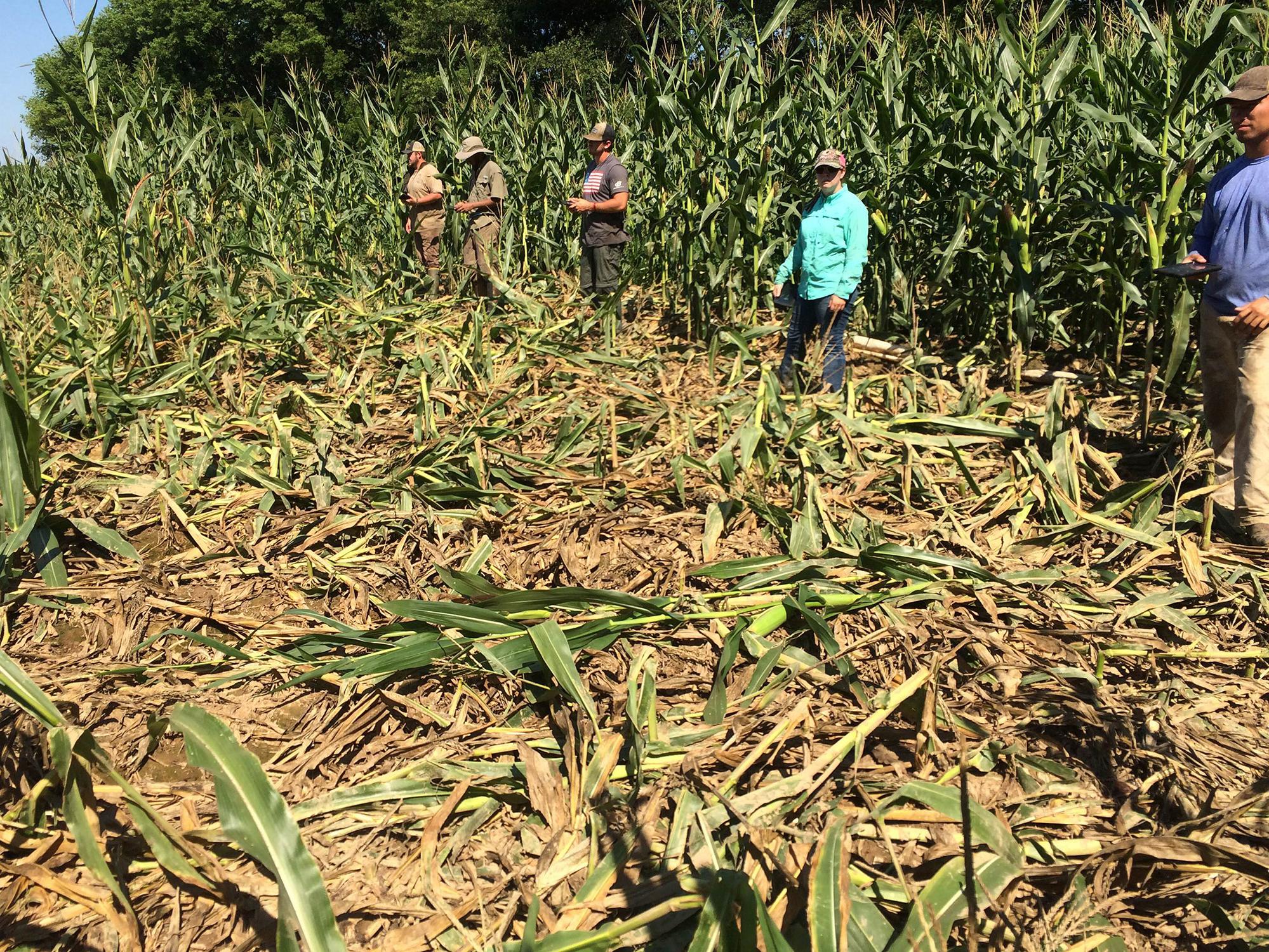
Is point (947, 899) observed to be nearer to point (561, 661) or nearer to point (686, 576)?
point (561, 661)

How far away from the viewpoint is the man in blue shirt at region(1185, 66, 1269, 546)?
3.37m

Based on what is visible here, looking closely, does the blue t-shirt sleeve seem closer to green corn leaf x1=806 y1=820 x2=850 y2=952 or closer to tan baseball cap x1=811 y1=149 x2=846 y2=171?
tan baseball cap x1=811 y1=149 x2=846 y2=171

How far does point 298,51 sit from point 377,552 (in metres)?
31.1

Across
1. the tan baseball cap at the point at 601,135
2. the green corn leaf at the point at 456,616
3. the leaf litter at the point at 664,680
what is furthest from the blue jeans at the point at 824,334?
the green corn leaf at the point at 456,616

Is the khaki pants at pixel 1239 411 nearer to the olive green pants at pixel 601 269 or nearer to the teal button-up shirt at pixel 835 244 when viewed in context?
the teal button-up shirt at pixel 835 244

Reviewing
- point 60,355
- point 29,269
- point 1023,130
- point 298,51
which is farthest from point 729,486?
point 298,51

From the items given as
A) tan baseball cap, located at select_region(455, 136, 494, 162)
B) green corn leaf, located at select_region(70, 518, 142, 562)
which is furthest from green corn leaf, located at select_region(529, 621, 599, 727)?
tan baseball cap, located at select_region(455, 136, 494, 162)

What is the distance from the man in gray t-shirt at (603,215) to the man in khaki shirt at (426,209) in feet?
4.94

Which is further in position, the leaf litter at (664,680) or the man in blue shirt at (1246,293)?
the man in blue shirt at (1246,293)

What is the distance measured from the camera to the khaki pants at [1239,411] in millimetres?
3428

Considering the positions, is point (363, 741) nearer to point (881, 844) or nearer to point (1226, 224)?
point (881, 844)

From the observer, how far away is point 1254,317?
3.39 meters

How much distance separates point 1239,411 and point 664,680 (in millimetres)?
2520

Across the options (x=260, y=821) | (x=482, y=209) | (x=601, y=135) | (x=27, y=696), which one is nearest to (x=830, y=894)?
(x=260, y=821)
